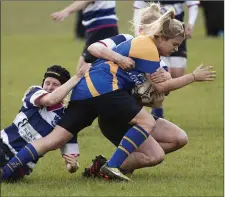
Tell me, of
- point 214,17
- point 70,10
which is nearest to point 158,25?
point 70,10

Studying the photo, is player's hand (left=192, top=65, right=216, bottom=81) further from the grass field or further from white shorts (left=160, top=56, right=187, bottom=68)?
white shorts (left=160, top=56, right=187, bottom=68)

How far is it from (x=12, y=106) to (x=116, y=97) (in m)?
5.95

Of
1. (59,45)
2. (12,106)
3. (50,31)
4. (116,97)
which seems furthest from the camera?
(50,31)

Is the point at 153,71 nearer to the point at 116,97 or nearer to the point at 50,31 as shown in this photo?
the point at 116,97

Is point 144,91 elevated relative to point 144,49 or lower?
lower

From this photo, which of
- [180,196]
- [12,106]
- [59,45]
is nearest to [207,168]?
[180,196]

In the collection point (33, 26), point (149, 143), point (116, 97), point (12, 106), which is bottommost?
point (33, 26)

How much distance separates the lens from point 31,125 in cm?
738

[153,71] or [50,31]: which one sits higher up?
[153,71]

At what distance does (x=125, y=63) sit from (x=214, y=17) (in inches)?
655

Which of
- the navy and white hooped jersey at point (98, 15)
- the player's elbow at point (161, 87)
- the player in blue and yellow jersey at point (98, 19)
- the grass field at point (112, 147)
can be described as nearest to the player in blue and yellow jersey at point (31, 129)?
the grass field at point (112, 147)

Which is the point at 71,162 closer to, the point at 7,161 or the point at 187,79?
the point at 7,161

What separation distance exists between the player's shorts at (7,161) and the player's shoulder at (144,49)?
4.03 feet

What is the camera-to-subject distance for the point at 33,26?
27.9m
